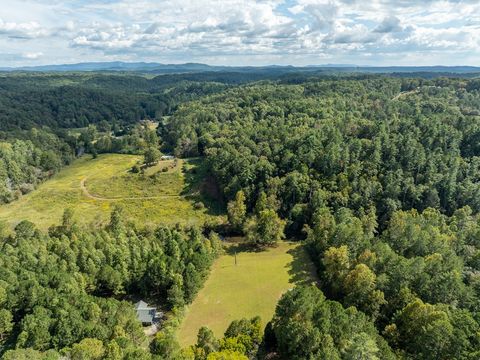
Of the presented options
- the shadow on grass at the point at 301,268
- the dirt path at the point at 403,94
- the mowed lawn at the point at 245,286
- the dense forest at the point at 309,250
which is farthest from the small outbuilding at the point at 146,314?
the dirt path at the point at 403,94

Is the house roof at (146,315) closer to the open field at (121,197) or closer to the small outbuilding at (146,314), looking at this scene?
the small outbuilding at (146,314)

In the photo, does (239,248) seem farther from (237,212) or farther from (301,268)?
(301,268)

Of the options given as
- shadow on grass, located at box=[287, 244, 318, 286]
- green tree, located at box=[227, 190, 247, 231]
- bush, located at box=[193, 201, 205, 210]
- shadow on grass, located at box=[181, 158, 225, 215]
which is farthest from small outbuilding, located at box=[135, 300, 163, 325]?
bush, located at box=[193, 201, 205, 210]

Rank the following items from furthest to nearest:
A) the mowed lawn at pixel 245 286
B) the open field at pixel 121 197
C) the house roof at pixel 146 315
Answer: the open field at pixel 121 197 < the mowed lawn at pixel 245 286 < the house roof at pixel 146 315

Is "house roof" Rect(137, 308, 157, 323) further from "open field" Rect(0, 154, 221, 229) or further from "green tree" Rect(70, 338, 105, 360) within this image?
"open field" Rect(0, 154, 221, 229)

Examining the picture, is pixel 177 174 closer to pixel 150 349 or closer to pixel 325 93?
pixel 150 349

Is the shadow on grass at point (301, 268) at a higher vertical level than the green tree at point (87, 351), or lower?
lower
